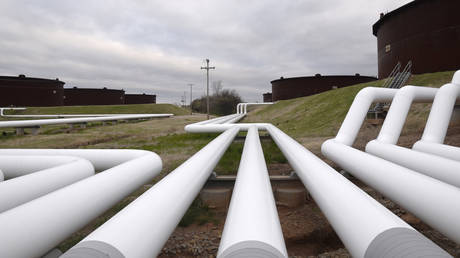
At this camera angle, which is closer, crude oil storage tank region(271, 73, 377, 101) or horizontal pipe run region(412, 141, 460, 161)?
horizontal pipe run region(412, 141, 460, 161)

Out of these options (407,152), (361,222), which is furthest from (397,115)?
(361,222)

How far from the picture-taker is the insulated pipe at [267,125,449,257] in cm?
116

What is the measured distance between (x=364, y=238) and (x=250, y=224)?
545 millimetres

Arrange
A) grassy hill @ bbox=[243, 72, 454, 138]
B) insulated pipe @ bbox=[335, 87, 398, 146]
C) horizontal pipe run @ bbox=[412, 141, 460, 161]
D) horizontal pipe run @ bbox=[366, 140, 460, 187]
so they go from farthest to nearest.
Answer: grassy hill @ bbox=[243, 72, 454, 138] < insulated pipe @ bbox=[335, 87, 398, 146] < horizontal pipe run @ bbox=[412, 141, 460, 161] < horizontal pipe run @ bbox=[366, 140, 460, 187]

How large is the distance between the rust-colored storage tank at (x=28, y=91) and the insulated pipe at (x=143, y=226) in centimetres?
4495

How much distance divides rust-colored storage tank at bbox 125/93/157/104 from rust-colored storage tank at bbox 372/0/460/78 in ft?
157

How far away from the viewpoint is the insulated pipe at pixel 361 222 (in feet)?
3.81

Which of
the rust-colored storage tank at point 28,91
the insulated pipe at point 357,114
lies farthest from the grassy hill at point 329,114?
the rust-colored storage tank at point 28,91

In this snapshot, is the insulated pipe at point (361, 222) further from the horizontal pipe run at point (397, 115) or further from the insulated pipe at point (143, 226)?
the horizontal pipe run at point (397, 115)

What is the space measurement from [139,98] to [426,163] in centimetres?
5903

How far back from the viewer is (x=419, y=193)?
188cm

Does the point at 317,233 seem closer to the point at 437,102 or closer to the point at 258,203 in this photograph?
the point at 258,203

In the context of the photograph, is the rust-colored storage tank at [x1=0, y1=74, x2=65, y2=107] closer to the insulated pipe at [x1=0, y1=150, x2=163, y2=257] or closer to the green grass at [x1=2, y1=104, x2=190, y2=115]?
the green grass at [x1=2, y1=104, x2=190, y2=115]

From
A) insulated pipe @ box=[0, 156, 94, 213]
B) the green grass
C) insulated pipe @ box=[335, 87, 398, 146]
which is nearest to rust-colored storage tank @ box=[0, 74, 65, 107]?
the green grass
